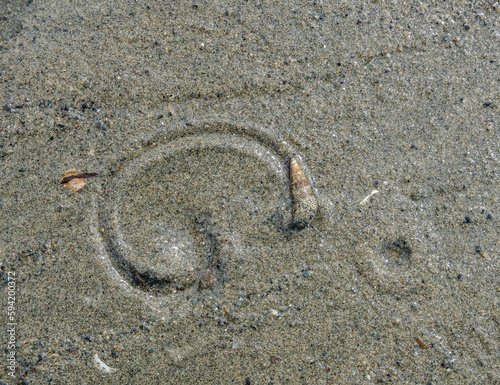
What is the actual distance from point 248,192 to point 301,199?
345mm

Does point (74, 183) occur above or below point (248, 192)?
below

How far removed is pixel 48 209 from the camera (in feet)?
8.73

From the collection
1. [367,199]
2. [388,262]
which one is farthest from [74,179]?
[388,262]

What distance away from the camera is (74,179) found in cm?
272

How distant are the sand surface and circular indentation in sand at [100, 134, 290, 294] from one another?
0.04 feet

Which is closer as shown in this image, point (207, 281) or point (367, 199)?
point (207, 281)

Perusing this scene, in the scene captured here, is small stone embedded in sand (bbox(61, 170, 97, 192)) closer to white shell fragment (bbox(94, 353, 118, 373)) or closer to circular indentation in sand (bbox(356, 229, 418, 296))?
white shell fragment (bbox(94, 353, 118, 373))

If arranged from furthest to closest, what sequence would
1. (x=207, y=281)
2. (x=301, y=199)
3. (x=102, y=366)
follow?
(x=301, y=199)
(x=207, y=281)
(x=102, y=366)

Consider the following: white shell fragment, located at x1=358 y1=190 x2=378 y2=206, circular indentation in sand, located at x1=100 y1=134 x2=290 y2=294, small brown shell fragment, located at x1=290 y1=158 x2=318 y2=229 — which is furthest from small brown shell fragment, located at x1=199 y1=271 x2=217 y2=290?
white shell fragment, located at x1=358 y1=190 x2=378 y2=206

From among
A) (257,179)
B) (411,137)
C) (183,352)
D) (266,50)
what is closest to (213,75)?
(266,50)

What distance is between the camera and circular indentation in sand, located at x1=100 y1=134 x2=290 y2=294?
102 inches

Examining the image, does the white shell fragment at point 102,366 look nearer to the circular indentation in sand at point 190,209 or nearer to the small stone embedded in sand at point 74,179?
the circular indentation in sand at point 190,209

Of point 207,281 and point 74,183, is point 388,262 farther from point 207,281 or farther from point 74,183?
point 74,183

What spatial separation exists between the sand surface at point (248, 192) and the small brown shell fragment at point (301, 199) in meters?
0.06
